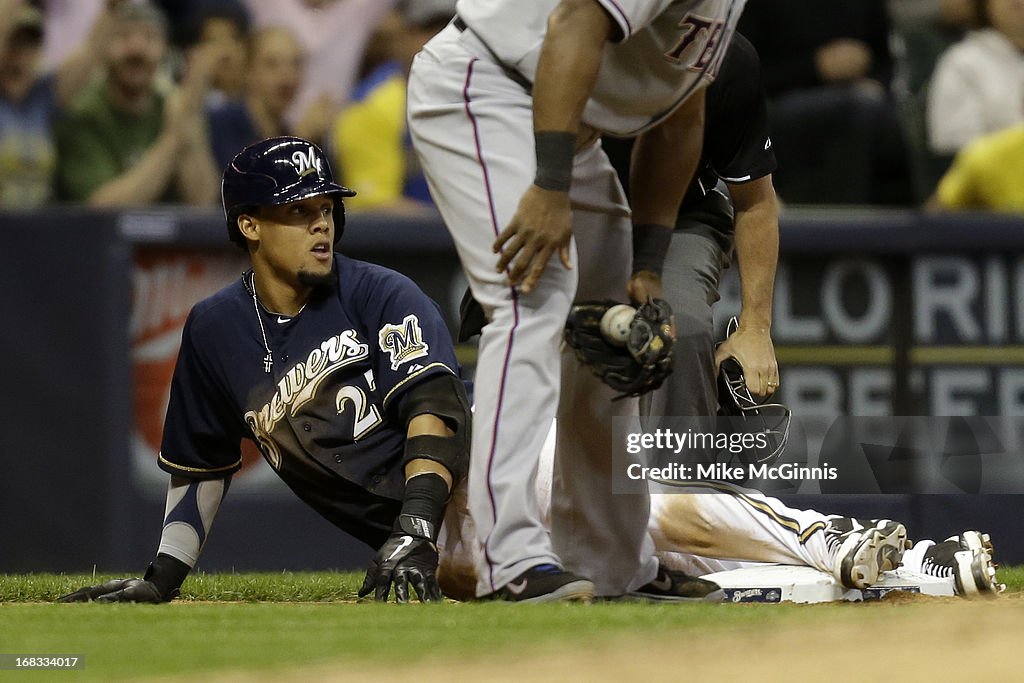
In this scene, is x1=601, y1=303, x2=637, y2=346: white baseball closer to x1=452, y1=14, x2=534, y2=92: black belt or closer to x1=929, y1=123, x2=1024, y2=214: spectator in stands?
x1=452, y1=14, x2=534, y2=92: black belt

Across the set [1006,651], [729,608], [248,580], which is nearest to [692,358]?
[729,608]

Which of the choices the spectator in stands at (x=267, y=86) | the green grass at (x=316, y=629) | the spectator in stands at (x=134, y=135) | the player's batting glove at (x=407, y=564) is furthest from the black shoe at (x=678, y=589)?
the spectator in stands at (x=267, y=86)

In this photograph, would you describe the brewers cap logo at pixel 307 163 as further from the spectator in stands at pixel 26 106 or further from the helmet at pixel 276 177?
the spectator in stands at pixel 26 106

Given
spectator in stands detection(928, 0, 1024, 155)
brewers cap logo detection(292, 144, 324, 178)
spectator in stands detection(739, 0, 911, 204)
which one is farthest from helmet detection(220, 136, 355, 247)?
spectator in stands detection(928, 0, 1024, 155)

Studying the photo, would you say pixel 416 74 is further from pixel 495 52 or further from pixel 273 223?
pixel 273 223

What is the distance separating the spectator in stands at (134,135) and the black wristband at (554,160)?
3413mm

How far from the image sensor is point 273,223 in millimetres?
4043

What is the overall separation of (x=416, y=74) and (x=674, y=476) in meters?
1.21

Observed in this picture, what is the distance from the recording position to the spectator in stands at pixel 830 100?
21.3 ft

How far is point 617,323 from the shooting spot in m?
3.25

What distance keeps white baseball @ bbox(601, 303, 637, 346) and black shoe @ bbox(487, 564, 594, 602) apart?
0.49m

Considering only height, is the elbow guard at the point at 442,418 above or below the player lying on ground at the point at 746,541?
above

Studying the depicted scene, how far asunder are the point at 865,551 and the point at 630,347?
77cm

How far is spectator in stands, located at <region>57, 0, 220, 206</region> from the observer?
6.18 m
